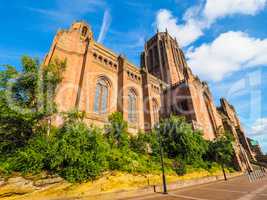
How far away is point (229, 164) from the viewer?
27.8 metres

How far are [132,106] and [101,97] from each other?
665 cm

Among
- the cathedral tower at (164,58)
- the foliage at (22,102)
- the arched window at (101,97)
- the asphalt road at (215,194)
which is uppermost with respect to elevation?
the cathedral tower at (164,58)

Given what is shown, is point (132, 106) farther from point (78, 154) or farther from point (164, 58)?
point (164, 58)

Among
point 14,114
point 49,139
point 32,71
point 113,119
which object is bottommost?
point 49,139

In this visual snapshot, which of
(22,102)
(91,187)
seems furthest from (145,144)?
(22,102)

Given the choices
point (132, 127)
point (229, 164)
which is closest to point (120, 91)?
point (132, 127)

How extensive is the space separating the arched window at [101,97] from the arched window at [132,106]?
16.0 feet

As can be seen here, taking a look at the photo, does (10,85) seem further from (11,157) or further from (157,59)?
(157,59)

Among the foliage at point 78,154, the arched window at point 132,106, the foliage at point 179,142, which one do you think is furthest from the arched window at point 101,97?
the foliage at point 78,154

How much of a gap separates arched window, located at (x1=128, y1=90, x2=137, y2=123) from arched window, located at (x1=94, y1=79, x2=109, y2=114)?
4.88 meters

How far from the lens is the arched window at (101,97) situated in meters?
23.3

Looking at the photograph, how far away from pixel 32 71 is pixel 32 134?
5.52 meters

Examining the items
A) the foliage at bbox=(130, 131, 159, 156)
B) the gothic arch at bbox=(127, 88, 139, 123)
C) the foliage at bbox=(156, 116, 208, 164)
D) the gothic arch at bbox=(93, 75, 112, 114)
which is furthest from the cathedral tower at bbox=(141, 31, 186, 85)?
the foliage at bbox=(130, 131, 159, 156)

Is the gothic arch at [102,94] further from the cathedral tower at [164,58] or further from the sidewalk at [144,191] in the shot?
the cathedral tower at [164,58]
